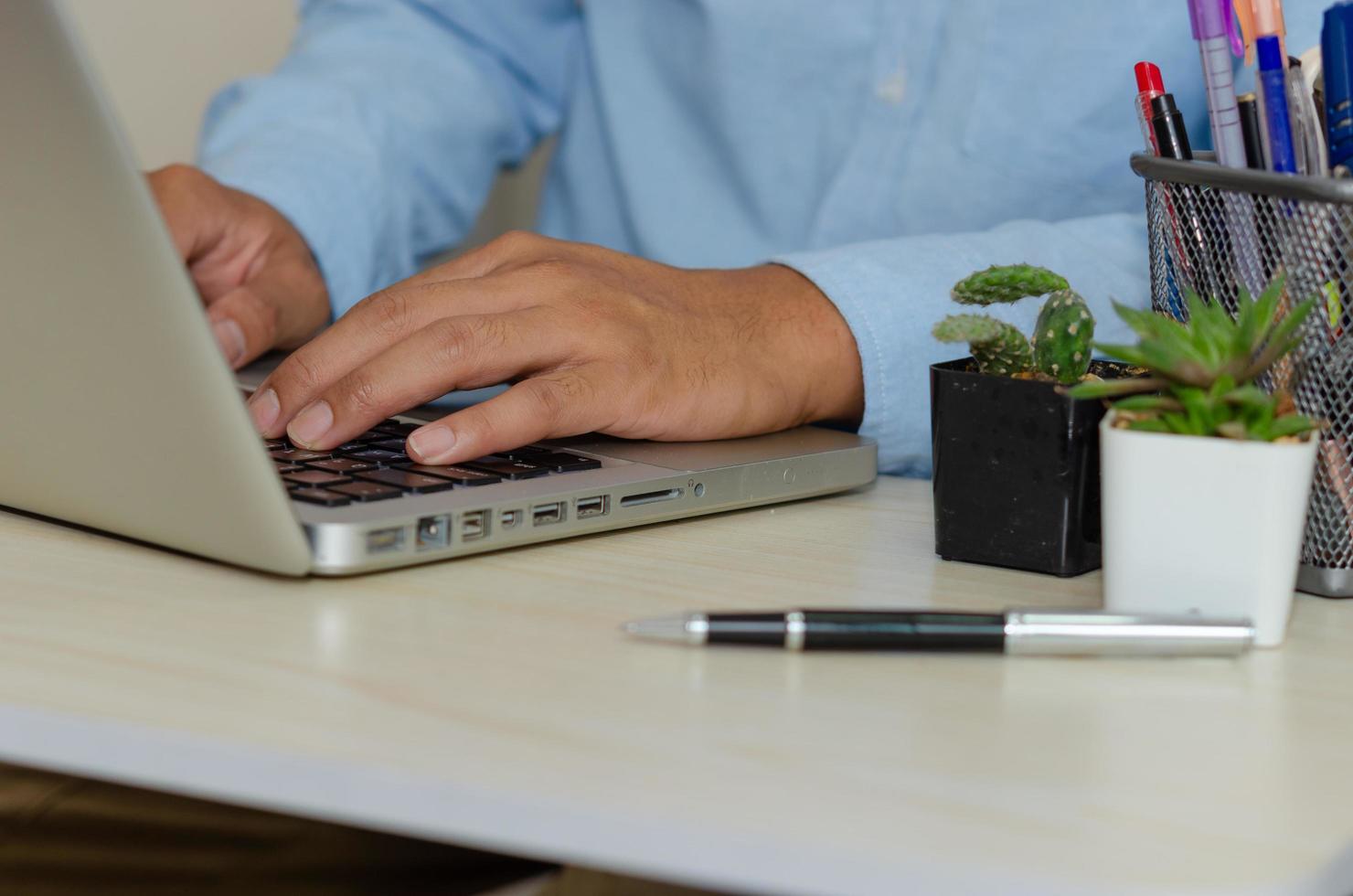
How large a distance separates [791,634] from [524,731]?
0.10 metres

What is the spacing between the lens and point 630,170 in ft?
3.84

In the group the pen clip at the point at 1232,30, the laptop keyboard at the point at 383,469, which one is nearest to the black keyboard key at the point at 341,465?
the laptop keyboard at the point at 383,469

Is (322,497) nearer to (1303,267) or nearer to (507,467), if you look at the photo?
(507,467)

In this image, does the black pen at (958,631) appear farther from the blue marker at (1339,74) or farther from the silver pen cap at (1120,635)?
the blue marker at (1339,74)

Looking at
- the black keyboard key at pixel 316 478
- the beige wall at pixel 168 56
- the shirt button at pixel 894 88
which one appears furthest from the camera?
the beige wall at pixel 168 56

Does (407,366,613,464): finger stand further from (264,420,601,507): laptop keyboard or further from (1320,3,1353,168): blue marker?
(1320,3,1353,168): blue marker

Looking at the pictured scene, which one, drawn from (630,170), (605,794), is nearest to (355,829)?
(605,794)

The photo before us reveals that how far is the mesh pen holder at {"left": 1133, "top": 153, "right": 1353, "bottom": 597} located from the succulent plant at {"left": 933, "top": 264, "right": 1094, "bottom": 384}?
0.05 metres

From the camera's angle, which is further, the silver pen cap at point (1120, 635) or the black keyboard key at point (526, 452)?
the black keyboard key at point (526, 452)

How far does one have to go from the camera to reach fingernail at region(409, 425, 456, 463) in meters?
0.55

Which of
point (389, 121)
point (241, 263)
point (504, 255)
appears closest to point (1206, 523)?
point (504, 255)

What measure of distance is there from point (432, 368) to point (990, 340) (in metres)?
0.23

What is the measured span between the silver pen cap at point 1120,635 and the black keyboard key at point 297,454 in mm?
280

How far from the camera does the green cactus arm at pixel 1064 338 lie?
1.66 ft
